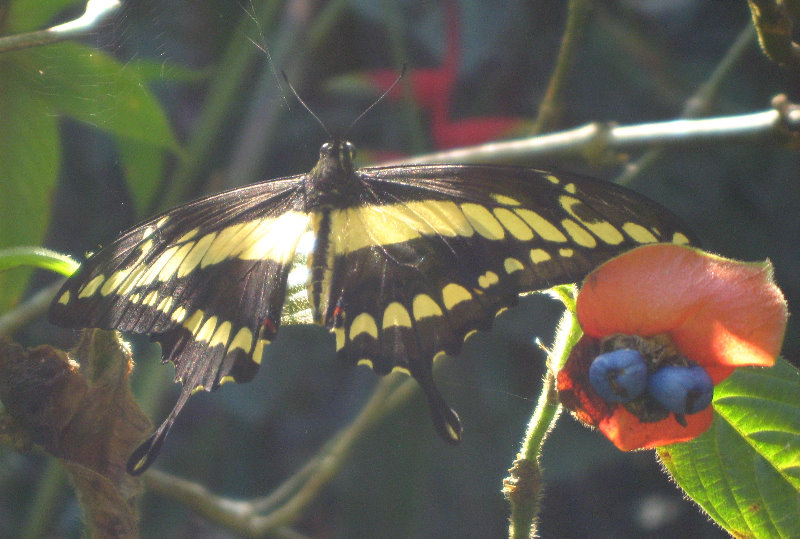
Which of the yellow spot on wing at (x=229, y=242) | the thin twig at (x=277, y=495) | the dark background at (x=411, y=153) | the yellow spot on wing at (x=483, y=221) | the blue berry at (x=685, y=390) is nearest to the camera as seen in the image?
the blue berry at (x=685, y=390)

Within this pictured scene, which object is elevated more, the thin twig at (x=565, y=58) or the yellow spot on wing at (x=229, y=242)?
the thin twig at (x=565, y=58)

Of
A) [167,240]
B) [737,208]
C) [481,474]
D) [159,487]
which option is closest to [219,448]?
[481,474]

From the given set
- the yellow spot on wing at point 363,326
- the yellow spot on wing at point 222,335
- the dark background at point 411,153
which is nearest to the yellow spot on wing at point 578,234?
the yellow spot on wing at point 363,326

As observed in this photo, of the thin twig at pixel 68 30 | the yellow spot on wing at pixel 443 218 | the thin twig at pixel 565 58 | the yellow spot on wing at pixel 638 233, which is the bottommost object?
the yellow spot on wing at pixel 638 233

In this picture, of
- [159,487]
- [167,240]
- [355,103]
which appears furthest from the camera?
[355,103]

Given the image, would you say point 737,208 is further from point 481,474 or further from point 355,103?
point 355,103

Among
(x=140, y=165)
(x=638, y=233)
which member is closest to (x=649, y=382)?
(x=638, y=233)

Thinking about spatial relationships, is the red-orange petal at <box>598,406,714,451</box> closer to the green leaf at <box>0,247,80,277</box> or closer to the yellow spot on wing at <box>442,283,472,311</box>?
the yellow spot on wing at <box>442,283,472,311</box>

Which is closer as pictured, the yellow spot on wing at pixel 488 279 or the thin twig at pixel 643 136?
the yellow spot on wing at pixel 488 279

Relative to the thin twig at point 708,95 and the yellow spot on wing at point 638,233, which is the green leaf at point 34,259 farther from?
the thin twig at point 708,95
